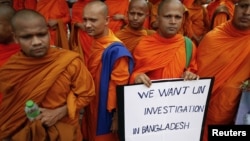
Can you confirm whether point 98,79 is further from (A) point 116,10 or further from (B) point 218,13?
(B) point 218,13

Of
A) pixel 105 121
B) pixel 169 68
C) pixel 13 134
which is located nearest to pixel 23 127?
pixel 13 134

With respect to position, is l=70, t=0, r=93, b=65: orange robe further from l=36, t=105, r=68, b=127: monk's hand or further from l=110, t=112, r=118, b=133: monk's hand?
l=36, t=105, r=68, b=127: monk's hand

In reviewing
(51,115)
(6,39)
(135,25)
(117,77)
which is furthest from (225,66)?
(6,39)

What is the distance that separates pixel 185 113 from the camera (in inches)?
112

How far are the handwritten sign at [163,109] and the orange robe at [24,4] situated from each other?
10.2 ft

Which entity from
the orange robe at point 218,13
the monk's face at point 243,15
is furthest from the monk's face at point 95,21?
the orange robe at point 218,13

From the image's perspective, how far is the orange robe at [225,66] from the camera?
297 cm

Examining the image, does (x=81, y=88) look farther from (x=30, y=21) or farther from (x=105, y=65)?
(x=30, y=21)

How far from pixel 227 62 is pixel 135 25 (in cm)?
130

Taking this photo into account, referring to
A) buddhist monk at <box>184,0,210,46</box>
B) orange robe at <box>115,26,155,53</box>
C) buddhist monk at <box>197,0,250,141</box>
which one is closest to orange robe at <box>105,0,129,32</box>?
orange robe at <box>115,26,155,53</box>

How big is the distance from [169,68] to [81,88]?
2.99 ft

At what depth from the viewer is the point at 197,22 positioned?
5.16m

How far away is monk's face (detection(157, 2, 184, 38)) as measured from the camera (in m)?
2.99

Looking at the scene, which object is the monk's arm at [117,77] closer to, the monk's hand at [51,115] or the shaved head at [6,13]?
the monk's hand at [51,115]
